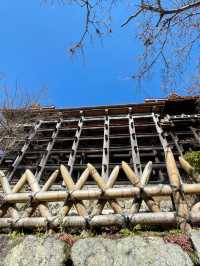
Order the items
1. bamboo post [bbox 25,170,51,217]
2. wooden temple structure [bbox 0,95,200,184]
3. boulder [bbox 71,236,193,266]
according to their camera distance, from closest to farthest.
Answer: boulder [bbox 71,236,193,266]
bamboo post [bbox 25,170,51,217]
wooden temple structure [bbox 0,95,200,184]

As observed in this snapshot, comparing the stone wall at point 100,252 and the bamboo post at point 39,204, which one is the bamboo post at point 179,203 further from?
the bamboo post at point 39,204

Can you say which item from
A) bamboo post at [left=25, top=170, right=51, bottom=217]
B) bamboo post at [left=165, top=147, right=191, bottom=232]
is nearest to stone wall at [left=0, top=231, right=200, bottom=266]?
bamboo post at [left=165, top=147, right=191, bottom=232]

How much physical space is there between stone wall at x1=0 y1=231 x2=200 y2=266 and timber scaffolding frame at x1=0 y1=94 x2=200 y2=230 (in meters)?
0.41

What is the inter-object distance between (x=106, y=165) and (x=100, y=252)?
13.3 feet

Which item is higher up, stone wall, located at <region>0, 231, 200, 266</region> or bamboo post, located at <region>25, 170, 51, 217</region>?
bamboo post, located at <region>25, 170, 51, 217</region>

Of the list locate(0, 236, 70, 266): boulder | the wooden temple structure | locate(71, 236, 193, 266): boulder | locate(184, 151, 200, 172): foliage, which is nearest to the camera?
locate(71, 236, 193, 266): boulder

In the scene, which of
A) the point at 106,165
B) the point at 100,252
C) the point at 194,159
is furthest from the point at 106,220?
the point at 194,159

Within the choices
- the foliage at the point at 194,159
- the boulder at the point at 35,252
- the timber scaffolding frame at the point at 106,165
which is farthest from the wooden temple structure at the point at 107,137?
the boulder at the point at 35,252

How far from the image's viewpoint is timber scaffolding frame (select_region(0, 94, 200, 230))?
376 centimetres

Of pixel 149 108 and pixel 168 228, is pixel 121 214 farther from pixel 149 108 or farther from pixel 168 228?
pixel 149 108

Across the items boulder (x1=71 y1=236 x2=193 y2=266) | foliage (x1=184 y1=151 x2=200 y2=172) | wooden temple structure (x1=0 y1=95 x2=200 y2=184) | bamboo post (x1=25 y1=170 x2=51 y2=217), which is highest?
wooden temple structure (x1=0 y1=95 x2=200 y2=184)

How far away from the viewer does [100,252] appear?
3.11 meters

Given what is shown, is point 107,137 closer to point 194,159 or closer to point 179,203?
point 194,159

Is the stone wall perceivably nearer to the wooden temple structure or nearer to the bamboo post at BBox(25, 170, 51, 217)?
the bamboo post at BBox(25, 170, 51, 217)
